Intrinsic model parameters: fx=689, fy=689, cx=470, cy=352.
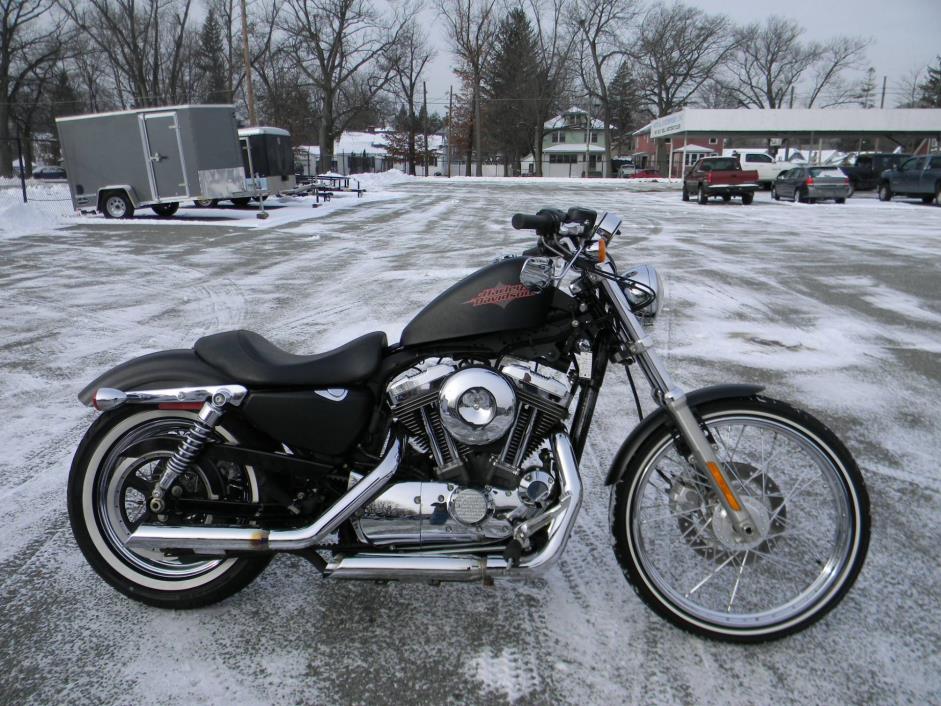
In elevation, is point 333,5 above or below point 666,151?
above

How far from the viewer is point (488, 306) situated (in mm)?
2211

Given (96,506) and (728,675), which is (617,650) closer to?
(728,675)

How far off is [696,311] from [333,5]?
159 feet

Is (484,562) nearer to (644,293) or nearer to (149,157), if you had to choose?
(644,293)

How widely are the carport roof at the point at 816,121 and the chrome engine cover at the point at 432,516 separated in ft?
147

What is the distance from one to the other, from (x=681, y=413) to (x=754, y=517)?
447 mm

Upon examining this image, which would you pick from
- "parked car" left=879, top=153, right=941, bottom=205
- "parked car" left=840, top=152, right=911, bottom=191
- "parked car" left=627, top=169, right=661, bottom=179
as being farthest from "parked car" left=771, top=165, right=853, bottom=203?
"parked car" left=627, top=169, right=661, bottom=179

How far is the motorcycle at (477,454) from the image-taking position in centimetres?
225

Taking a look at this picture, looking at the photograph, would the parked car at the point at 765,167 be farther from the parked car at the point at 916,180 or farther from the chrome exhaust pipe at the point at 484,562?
the chrome exhaust pipe at the point at 484,562

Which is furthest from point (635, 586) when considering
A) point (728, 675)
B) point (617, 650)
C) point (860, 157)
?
point (860, 157)

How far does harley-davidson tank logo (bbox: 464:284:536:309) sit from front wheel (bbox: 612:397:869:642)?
0.66 meters

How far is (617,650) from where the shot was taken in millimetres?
2324

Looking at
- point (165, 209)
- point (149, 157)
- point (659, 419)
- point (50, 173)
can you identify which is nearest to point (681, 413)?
point (659, 419)

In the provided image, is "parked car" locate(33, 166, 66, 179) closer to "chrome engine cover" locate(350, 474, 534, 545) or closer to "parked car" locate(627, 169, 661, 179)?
"parked car" locate(627, 169, 661, 179)
